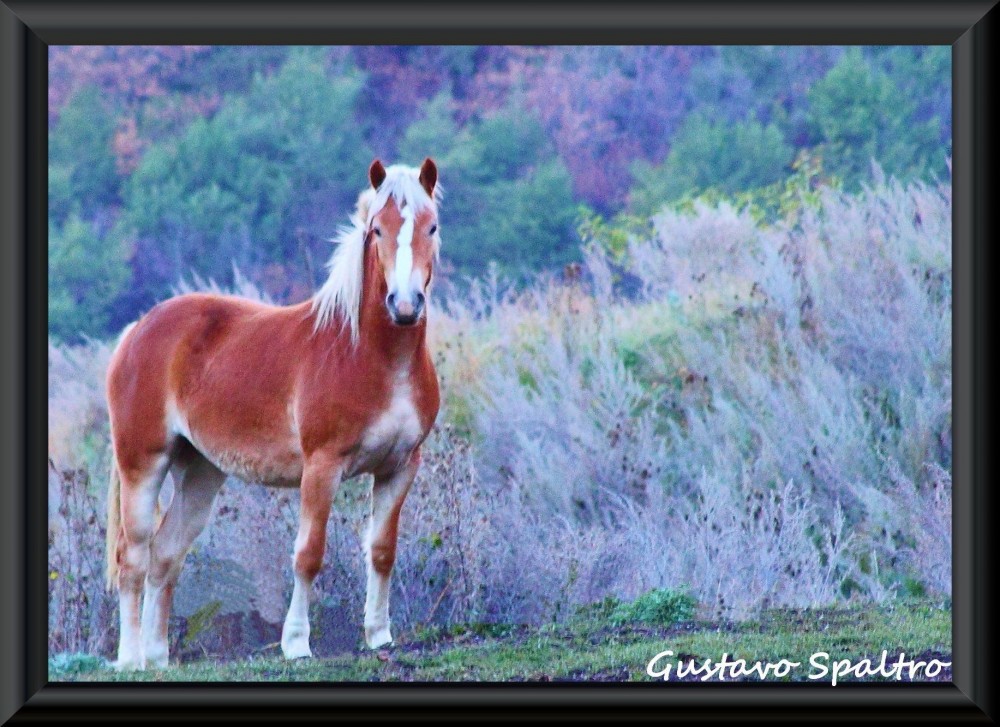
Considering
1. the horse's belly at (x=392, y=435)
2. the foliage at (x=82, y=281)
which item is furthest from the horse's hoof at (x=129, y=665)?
the foliage at (x=82, y=281)

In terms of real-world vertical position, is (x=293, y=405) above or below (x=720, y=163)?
below

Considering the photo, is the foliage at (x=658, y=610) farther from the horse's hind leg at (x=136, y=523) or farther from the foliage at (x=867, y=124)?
the foliage at (x=867, y=124)

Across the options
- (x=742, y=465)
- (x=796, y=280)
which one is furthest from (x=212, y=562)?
(x=796, y=280)

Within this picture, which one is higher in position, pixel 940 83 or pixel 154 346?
pixel 940 83

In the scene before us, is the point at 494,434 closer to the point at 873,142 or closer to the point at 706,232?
the point at 706,232

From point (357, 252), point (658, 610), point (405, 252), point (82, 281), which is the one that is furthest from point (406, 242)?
point (82, 281)

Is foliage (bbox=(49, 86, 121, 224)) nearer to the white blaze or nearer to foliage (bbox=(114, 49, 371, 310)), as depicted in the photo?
foliage (bbox=(114, 49, 371, 310))

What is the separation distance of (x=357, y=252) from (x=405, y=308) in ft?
2.44

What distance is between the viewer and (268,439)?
6176 mm

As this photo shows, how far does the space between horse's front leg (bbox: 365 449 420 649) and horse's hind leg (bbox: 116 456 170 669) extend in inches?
44.0

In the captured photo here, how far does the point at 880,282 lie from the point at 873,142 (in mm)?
14690

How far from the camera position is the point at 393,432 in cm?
585

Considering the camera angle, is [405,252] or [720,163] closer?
[405,252]

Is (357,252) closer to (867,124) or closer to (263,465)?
(263,465)
